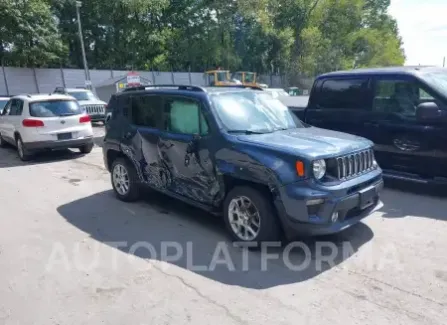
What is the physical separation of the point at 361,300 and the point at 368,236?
58.2 inches

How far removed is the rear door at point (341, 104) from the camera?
22.1 feet

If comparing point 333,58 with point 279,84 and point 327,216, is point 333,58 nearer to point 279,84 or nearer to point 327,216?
point 279,84

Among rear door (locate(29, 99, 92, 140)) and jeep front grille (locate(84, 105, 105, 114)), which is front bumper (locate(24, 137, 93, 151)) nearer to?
rear door (locate(29, 99, 92, 140))

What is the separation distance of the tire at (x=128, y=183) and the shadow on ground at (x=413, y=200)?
11.8 feet

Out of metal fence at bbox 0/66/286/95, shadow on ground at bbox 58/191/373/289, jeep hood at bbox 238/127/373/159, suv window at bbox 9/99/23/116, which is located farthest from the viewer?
metal fence at bbox 0/66/286/95

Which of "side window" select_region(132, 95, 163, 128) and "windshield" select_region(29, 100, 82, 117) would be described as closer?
"side window" select_region(132, 95, 163, 128)

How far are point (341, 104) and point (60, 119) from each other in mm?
6814

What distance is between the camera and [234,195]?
4.38 metres

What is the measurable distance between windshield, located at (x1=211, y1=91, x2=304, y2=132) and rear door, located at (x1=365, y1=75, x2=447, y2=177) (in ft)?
6.40

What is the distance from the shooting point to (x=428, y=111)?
223 inches

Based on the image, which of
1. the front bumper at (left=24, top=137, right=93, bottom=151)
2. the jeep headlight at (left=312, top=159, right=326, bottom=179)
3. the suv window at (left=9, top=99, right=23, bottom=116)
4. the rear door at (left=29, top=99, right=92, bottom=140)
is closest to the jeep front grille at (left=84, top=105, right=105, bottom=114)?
the suv window at (left=9, top=99, right=23, bottom=116)

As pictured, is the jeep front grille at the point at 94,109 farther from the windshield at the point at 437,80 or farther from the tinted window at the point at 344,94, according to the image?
the windshield at the point at 437,80

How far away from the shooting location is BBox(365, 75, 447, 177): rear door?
234 inches

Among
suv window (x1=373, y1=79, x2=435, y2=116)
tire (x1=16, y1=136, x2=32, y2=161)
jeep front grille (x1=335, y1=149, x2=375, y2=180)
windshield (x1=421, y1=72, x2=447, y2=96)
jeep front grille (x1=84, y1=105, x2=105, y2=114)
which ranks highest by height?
windshield (x1=421, y1=72, x2=447, y2=96)
